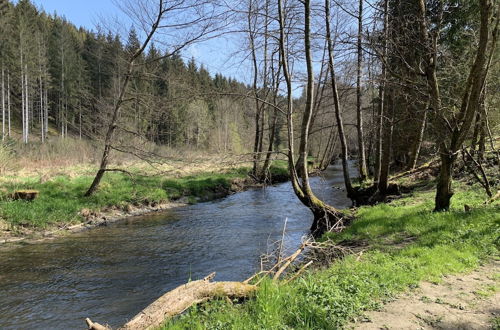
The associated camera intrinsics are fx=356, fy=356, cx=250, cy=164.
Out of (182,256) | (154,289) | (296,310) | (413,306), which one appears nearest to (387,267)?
(413,306)

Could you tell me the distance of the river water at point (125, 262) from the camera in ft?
21.6

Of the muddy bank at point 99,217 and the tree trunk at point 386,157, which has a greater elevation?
the tree trunk at point 386,157

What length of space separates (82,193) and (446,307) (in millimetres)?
14427

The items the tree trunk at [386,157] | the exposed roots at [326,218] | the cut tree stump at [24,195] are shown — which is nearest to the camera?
the exposed roots at [326,218]

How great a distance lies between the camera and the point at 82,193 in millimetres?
15219

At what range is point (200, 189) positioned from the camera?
20016 mm

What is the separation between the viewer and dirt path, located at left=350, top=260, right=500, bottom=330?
4109 millimetres

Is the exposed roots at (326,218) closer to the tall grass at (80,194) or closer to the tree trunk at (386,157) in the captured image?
the tree trunk at (386,157)

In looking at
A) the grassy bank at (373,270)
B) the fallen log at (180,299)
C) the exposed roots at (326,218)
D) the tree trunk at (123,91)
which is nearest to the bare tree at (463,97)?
the grassy bank at (373,270)

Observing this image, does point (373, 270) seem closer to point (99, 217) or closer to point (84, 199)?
point (99, 217)

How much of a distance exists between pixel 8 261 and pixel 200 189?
11.4m

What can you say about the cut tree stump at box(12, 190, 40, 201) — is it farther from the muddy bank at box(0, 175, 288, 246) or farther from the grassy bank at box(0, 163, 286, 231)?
the muddy bank at box(0, 175, 288, 246)

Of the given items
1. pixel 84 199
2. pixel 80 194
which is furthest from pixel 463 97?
pixel 80 194

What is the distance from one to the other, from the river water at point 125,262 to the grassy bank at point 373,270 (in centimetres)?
203
